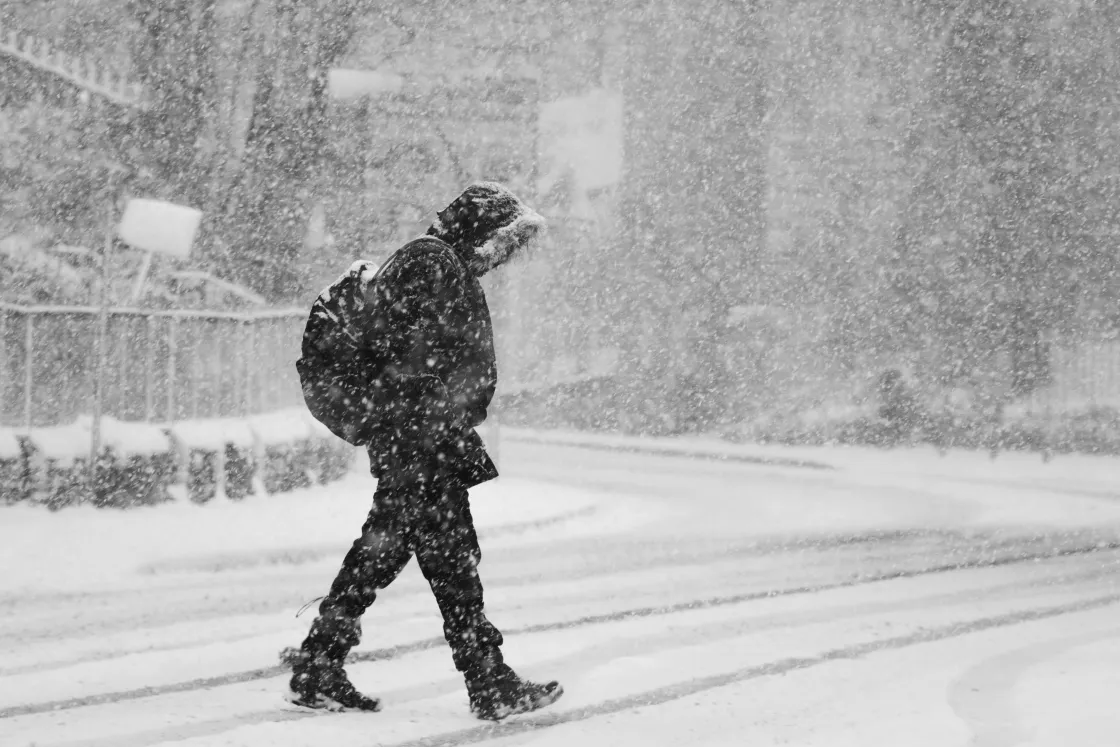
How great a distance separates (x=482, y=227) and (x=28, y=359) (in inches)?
334

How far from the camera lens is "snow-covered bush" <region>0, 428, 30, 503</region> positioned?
39.4 ft

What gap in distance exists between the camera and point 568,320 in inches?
1203

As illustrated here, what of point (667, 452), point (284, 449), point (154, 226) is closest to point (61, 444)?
point (154, 226)

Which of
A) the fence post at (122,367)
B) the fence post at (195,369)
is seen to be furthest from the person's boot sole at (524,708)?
the fence post at (195,369)

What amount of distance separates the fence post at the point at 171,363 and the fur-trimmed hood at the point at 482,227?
8.89 metres

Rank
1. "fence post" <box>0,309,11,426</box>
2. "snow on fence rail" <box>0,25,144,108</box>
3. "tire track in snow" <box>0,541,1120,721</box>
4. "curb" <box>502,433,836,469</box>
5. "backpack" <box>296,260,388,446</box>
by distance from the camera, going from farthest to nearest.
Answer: "curb" <box>502,433,836,469</box> < "snow on fence rail" <box>0,25,144,108</box> < "fence post" <box>0,309,11,426</box> < "tire track in snow" <box>0,541,1120,721</box> < "backpack" <box>296,260,388,446</box>

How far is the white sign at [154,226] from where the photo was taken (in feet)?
44.2

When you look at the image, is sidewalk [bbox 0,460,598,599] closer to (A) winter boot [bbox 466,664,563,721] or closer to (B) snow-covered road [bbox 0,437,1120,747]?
(B) snow-covered road [bbox 0,437,1120,747]

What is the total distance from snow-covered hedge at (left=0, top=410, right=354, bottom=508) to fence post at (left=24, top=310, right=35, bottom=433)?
34 centimetres

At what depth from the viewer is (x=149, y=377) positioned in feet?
45.2

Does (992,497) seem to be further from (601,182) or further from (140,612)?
(601,182)

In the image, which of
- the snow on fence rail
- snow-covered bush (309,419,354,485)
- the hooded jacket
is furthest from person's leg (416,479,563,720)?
the snow on fence rail

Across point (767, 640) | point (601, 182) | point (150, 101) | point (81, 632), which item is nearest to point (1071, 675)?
point (767, 640)

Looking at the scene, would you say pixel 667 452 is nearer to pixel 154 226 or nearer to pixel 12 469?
pixel 154 226
